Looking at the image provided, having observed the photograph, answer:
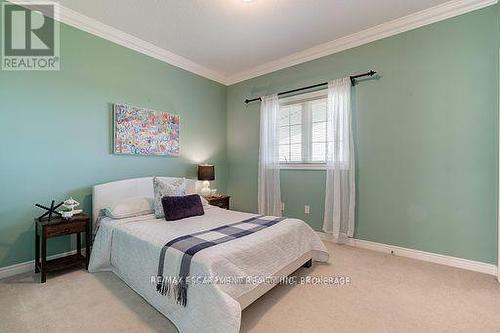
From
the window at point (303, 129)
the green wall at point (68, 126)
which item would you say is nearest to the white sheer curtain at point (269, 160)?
the window at point (303, 129)

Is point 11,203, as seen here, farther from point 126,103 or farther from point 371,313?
point 371,313

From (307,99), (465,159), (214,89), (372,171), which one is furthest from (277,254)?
(214,89)

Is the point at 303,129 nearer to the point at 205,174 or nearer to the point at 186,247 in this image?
the point at 205,174

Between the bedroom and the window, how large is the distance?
32 millimetres

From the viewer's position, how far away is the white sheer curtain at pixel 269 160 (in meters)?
3.95

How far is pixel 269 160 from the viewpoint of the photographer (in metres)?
4.02

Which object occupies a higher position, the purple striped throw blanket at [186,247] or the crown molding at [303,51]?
the crown molding at [303,51]

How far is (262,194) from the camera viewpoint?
4051mm

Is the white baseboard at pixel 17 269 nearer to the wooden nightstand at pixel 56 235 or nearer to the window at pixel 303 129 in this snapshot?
the wooden nightstand at pixel 56 235

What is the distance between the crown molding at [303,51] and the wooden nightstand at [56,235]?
7.26 ft

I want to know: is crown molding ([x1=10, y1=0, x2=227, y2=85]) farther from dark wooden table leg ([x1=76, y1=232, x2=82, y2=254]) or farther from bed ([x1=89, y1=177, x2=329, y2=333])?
dark wooden table leg ([x1=76, y1=232, x2=82, y2=254])

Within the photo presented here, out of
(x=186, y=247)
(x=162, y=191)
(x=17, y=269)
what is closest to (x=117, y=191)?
(x=162, y=191)

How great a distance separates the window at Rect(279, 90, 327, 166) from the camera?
141 inches

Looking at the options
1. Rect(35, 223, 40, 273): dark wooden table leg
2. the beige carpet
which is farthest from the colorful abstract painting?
the beige carpet
